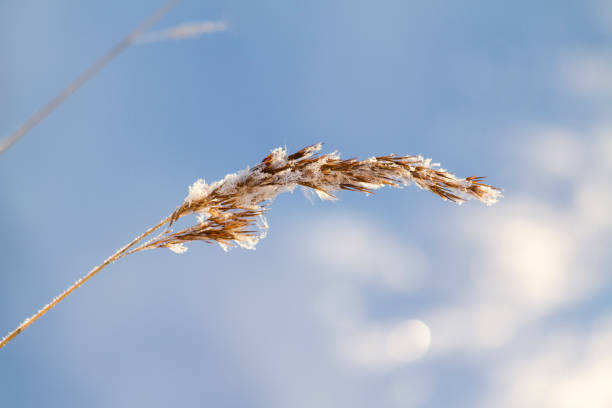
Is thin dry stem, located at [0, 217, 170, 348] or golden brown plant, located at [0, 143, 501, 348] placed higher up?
golden brown plant, located at [0, 143, 501, 348]

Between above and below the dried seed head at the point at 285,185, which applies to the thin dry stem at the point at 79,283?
below

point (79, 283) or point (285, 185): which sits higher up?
point (285, 185)

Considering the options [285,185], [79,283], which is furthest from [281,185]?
[79,283]

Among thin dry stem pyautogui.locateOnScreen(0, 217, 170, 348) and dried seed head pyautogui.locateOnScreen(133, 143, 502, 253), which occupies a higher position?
dried seed head pyautogui.locateOnScreen(133, 143, 502, 253)

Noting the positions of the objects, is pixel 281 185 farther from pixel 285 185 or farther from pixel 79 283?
pixel 79 283

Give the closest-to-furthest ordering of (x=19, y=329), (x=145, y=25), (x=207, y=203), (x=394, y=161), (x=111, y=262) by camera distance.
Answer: (x=145, y=25), (x=19, y=329), (x=111, y=262), (x=207, y=203), (x=394, y=161)

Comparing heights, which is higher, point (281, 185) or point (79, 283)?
point (281, 185)

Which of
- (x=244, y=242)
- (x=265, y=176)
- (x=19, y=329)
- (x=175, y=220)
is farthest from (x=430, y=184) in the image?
(x=19, y=329)

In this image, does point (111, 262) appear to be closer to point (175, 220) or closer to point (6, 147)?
point (175, 220)
